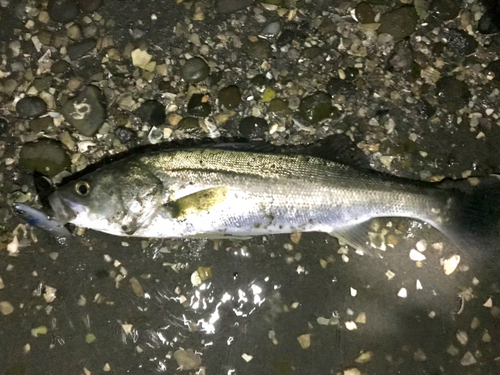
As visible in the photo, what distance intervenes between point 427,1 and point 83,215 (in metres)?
3.13

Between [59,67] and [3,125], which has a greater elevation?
[59,67]

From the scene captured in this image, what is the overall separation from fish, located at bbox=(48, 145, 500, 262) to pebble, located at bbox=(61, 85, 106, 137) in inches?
21.4

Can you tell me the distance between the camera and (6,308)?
2.94 meters

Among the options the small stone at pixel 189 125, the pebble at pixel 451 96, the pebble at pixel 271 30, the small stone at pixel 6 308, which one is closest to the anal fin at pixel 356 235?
the pebble at pixel 451 96

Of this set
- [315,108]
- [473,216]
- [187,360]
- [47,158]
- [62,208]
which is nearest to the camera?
[62,208]

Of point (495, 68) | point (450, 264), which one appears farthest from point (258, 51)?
point (450, 264)

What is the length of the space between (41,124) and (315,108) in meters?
2.11

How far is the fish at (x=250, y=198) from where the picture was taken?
2.62 metres

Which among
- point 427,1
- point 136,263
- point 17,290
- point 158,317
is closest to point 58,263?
point 17,290

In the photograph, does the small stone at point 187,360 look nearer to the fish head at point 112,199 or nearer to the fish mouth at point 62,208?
the fish head at point 112,199

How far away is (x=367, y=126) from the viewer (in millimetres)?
3152

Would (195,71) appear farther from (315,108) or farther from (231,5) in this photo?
(315,108)

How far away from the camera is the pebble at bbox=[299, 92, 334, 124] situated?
3.12 m

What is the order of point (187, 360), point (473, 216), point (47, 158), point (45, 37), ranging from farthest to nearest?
point (45, 37)
point (47, 158)
point (187, 360)
point (473, 216)
